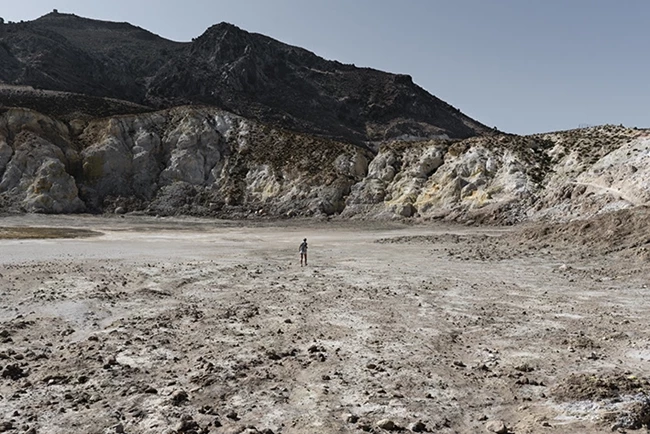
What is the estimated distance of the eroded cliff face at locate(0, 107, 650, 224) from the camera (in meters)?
41.1

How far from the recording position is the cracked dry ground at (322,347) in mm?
6641

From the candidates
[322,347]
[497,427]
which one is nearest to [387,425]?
[497,427]

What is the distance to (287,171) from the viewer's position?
56219 millimetres

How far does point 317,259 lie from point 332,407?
17.1m

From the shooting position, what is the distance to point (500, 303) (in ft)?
44.3

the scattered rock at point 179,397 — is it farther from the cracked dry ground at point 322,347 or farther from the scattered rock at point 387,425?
the scattered rock at point 387,425

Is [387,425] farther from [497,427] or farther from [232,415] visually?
[232,415]

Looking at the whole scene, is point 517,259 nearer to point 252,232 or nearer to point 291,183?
point 252,232

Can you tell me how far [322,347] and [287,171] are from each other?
4736 cm

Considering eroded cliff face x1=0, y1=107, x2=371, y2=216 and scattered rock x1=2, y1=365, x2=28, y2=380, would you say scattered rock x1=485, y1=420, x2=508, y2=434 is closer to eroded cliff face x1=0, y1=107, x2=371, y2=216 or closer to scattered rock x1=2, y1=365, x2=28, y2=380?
scattered rock x1=2, y1=365, x2=28, y2=380

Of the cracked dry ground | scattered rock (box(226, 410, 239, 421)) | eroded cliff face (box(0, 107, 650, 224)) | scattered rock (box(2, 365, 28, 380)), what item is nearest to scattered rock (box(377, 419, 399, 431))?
the cracked dry ground

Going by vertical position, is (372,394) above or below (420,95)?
below

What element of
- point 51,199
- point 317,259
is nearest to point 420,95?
point 51,199

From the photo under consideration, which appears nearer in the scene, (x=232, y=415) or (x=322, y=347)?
(x=232, y=415)
